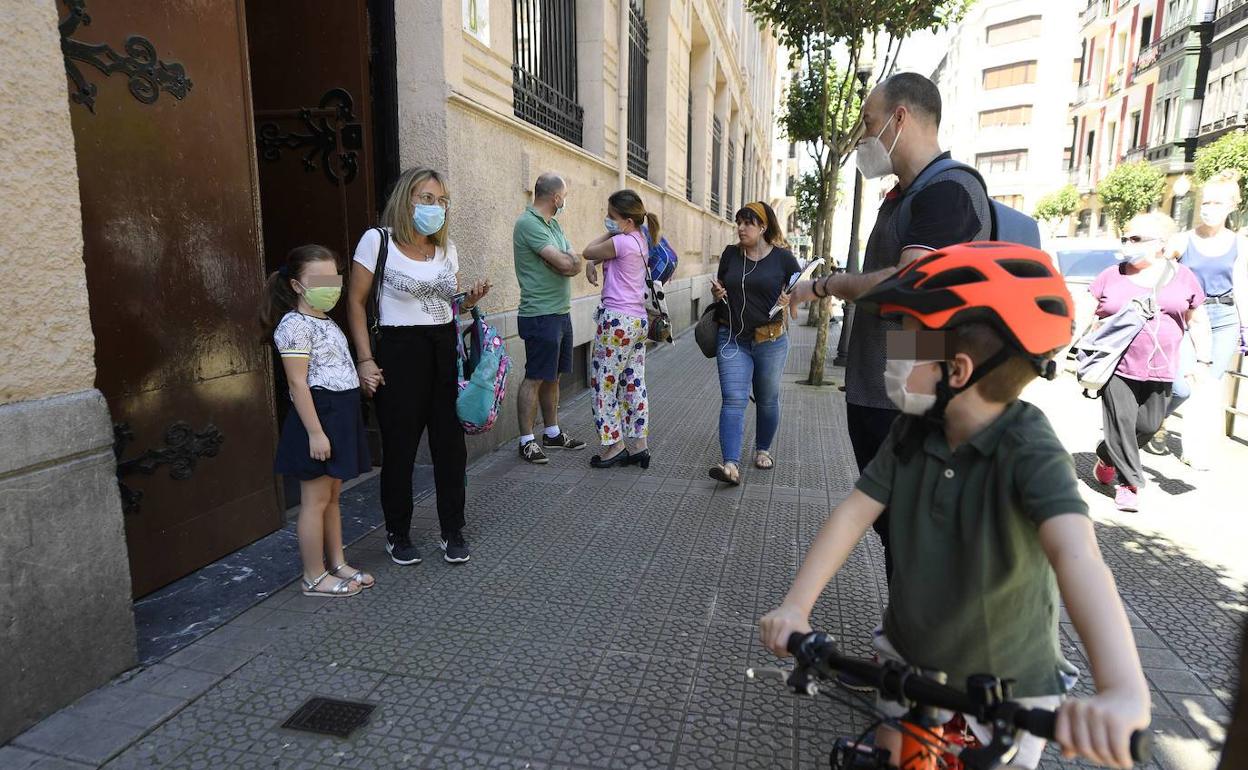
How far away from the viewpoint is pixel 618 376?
5.77 meters

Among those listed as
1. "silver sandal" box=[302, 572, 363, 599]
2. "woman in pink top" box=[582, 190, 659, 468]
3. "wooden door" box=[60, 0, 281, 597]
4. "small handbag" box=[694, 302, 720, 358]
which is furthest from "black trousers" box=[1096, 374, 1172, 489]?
"wooden door" box=[60, 0, 281, 597]

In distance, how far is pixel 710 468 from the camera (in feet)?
18.5

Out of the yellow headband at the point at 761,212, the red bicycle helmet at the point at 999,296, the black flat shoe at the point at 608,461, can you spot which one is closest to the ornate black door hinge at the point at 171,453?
the black flat shoe at the point at 608,461

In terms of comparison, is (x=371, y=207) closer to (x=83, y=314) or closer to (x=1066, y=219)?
(x=83, y=314)

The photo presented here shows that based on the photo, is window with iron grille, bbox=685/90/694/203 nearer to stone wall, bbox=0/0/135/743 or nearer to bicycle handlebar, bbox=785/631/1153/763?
stone wall, bbox=0/0/135/743

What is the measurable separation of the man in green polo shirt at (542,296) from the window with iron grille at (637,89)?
597cm

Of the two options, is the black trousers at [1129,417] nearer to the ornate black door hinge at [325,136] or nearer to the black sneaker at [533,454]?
the black sneaker at [533,454]

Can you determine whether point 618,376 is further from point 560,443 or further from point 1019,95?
point 1019,95

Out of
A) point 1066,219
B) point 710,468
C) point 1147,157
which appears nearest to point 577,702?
point 710,468

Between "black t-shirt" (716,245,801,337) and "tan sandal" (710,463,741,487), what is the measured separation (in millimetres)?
914

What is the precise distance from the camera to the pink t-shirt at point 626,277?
5598mm

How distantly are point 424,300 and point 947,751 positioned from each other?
10.1 ft

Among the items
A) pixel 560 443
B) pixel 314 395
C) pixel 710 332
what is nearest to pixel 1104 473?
pixel 710 332

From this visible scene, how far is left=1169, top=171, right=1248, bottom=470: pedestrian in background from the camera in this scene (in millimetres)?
5707
